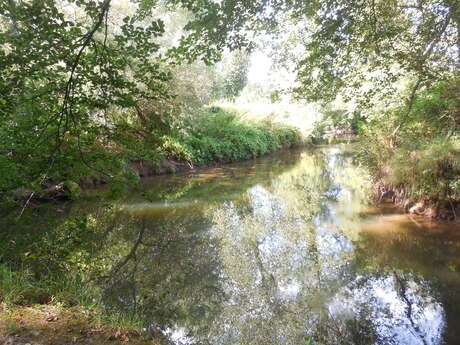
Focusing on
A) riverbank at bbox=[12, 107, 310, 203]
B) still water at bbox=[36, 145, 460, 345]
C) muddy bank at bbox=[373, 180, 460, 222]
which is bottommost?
still water at bbox=[36, 145, 460, 345]

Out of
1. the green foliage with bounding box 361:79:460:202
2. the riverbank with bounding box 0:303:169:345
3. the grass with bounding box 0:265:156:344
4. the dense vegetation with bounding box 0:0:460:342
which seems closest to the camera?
the riverbank with bounding box 0:303:169:345

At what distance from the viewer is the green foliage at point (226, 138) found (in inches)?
671

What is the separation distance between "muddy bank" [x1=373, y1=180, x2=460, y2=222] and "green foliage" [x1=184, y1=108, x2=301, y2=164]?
32.1 ft

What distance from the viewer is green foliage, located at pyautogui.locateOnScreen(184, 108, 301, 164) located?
1705cm

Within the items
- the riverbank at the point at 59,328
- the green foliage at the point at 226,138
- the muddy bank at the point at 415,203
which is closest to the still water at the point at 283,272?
the muddy bank at the point at 415,203

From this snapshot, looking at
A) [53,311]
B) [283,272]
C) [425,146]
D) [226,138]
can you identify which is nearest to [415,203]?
[425,146]

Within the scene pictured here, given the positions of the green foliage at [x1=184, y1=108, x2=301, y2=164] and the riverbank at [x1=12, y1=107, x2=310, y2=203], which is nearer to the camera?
the riverbank at [x1=12, y1=107, x2=310, y2=203]

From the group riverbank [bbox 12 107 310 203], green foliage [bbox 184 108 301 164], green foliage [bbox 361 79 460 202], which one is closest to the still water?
green foliage [bbox 361 79 460 202]

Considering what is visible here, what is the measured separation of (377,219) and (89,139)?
20.0ft

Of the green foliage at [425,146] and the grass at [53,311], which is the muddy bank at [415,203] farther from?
the grass at [53,311]

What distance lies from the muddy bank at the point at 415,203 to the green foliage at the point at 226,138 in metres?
9.77

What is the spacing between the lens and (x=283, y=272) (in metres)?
4.87

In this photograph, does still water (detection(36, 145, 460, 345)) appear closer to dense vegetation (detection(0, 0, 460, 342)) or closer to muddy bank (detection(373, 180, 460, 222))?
muddy bank (detection(373, 180, 460, 222))

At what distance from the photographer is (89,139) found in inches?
137
